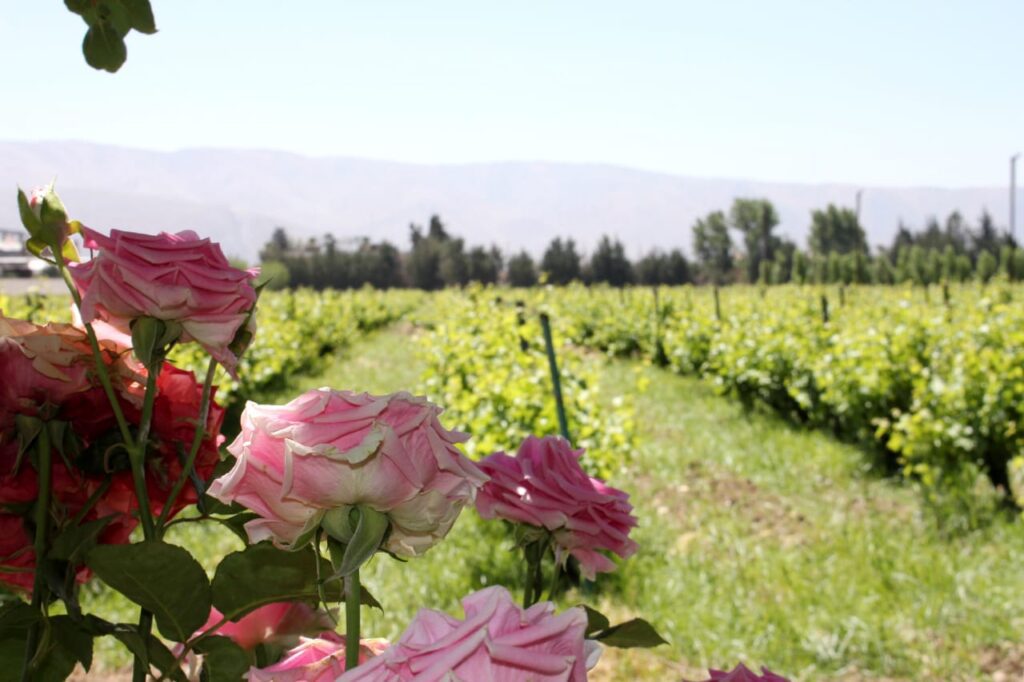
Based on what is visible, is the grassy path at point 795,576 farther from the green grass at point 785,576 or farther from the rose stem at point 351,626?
the rose stem at point 351,626

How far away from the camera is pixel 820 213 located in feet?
250

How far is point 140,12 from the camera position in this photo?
0.72 m

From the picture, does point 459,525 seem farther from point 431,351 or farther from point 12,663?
point 12,663

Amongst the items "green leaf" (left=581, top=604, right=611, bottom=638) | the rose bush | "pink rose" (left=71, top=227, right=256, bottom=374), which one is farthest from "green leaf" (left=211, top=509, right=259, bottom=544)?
"green leaf" (left=581, top=604, right=611, bottom=638)

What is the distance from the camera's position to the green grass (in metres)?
3.67

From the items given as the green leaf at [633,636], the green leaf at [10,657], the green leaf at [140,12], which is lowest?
the green leaf at [633,636]

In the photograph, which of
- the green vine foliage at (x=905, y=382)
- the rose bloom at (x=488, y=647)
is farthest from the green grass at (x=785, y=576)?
the rose bloom at (x=488, y=647)

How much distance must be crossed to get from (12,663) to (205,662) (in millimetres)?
124

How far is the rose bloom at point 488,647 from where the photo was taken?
1.10ft

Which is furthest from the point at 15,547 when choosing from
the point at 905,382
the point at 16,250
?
the point at 905,382

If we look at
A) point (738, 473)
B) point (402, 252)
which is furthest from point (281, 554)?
point (402, 252)

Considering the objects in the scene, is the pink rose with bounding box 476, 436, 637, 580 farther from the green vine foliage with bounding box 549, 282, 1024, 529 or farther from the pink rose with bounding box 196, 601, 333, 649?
the green vine foliage with bounding box 549, 282, 1024, 529

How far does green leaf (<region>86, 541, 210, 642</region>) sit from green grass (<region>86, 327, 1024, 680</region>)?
305 cm

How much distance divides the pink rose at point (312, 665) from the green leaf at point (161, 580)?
0.25ft
